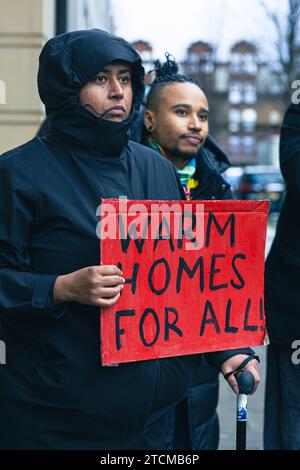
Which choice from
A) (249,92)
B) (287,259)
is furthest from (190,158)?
(249,92)

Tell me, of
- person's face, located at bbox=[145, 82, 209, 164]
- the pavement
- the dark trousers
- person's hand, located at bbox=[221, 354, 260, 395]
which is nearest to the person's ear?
person's face, located at bbox=[145, 82, 209, 164]

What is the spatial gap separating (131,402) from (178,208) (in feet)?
1.92

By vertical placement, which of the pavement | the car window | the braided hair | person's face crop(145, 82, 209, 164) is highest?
the braided hair

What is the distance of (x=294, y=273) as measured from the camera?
341 cm

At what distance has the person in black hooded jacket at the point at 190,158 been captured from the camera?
3.55 m

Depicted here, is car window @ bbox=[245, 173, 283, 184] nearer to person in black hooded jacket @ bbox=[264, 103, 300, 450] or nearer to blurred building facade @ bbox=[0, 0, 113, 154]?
blurred building facade @ bbox=[0, 0, 113, 154]

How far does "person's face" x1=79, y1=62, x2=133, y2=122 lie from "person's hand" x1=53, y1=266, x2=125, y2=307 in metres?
0.49

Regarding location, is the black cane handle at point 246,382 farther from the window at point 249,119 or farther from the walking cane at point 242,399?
the window at point 249,119

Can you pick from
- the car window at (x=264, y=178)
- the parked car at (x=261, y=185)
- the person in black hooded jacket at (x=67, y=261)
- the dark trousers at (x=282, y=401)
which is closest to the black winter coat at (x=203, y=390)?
the dark trousers at (x=282, y=401)

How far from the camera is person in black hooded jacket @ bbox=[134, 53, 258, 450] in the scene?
355 centimetres

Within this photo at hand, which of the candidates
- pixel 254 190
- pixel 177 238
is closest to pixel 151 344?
pixel 177 238

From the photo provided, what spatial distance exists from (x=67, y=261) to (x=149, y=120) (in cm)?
146

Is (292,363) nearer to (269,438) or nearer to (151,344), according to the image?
(269,438)

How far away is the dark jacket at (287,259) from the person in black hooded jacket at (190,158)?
0.35 meters
